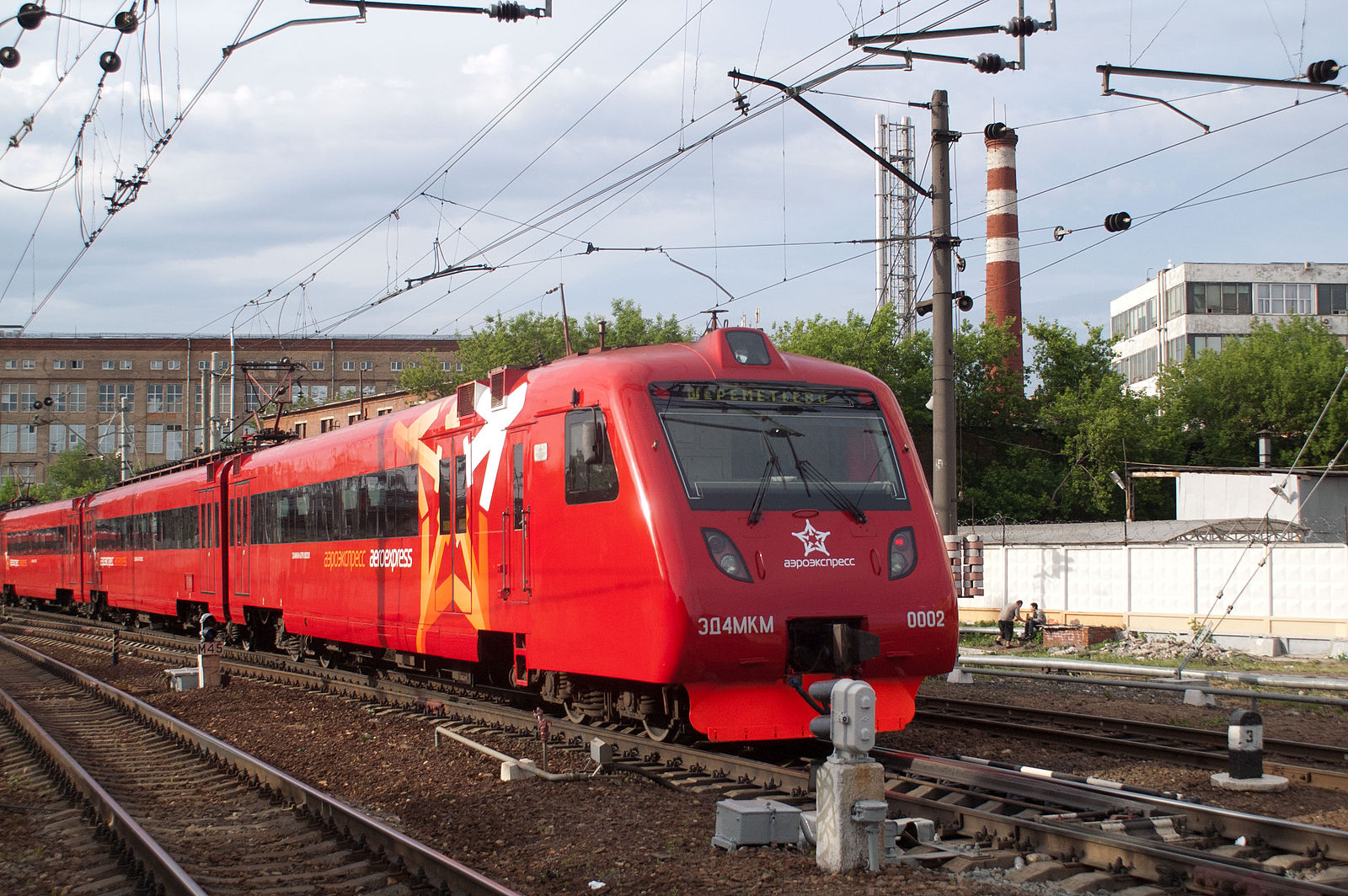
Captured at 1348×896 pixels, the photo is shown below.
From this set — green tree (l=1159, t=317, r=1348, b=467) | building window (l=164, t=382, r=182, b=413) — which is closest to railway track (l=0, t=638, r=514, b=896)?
green tree (l=1159, t=317, r=1348, b=467)

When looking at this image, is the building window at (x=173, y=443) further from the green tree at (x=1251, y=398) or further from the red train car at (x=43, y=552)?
the green tree at (x=1251, y=398)

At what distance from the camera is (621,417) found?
932 cm

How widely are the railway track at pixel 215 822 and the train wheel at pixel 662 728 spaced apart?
2731 mm

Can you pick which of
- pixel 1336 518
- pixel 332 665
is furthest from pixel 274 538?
pixel 1336 518

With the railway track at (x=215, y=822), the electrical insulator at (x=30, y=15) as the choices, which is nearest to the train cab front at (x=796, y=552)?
the railway track at (x=215, y=822)

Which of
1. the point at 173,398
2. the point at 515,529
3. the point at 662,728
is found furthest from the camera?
the point at 173,398

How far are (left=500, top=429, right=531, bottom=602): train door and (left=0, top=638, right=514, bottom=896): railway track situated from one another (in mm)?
2455

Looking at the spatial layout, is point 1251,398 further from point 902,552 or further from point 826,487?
point 826,487

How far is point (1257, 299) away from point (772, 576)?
232ft

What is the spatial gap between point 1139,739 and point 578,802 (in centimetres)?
508

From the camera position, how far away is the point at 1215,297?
232 ft

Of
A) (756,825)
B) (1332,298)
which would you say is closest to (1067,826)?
(756,825)

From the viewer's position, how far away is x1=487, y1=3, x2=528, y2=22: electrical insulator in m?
11.9

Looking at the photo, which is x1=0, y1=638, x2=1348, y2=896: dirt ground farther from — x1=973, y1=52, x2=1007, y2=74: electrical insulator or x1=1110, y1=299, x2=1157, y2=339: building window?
x1=1110, y1=299, x2=1157, y2=339: building window
